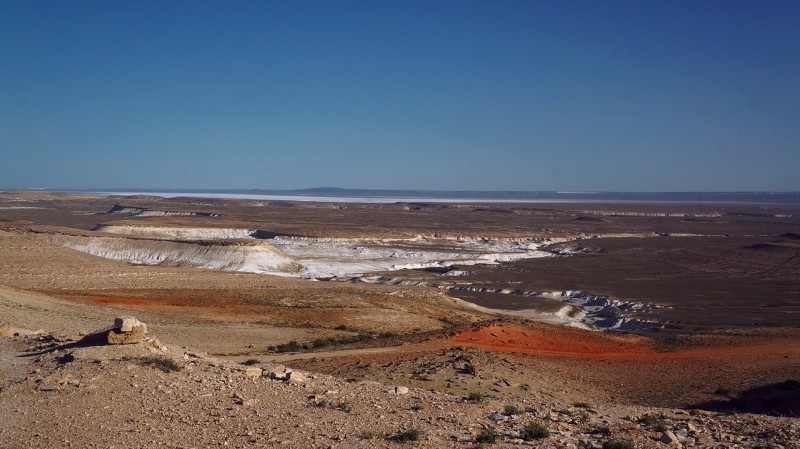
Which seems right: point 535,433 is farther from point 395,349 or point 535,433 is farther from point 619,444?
point 395,349

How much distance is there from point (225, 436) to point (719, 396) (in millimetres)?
12441

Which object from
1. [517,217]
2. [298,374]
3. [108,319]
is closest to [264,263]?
[108,319]

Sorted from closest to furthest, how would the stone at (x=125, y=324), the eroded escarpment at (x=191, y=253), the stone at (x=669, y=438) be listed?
the stone at (x=669, y=438) → the stone at (x=125, y=324) → the eroded escarpment at (x=191, y=253)

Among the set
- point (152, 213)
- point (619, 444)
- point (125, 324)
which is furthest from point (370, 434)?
point (152, 213)

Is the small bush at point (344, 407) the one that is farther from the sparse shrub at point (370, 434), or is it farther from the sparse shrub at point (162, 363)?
the sparse shrub at point (162, 363)

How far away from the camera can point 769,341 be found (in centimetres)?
2570

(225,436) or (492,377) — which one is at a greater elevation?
(225,436)

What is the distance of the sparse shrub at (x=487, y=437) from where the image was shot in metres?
9.91

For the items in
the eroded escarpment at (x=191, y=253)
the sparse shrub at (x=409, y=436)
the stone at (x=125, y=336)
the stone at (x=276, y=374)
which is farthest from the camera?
the eroded escarpment at (x=191, y=253)

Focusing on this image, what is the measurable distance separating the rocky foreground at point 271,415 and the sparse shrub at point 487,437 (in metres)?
0.02

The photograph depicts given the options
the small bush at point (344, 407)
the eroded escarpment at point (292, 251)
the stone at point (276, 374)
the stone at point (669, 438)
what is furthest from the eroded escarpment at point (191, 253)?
the stone at point (669, 438)

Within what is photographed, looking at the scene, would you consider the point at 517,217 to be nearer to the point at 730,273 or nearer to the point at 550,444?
the point at 730,273

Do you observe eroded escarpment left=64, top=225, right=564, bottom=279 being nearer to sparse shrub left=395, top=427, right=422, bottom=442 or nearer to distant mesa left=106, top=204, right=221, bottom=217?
distant mesa left=106, top=204, right=221, bottom=217

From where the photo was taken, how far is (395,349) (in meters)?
21.3
